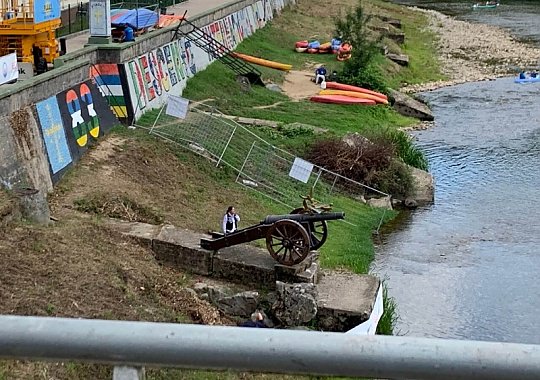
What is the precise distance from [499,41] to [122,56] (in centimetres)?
4035

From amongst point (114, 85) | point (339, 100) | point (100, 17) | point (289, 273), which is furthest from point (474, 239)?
point (339, 100)

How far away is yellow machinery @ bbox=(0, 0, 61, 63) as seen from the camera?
27.0 meters

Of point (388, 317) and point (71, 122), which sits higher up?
point (71, 122)

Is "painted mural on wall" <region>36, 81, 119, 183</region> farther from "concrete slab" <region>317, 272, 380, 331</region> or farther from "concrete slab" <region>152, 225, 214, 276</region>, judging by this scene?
"concrete slab" <region>317, 272, 380, 331</region>

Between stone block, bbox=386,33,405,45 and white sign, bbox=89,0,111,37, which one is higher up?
white sign, bbox=89,0,111,37

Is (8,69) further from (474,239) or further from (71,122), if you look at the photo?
(474,239)

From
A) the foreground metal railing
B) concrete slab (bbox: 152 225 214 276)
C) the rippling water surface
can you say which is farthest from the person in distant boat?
the foreground metal railing

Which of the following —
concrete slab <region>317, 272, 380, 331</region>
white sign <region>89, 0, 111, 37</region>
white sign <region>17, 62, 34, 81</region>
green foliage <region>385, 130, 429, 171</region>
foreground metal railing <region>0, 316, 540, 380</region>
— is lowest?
green foliage <region>385, 130, 429, 171</region>

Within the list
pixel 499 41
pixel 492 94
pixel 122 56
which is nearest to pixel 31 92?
pixel 122 56

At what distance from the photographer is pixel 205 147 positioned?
26.5 meters

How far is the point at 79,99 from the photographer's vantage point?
74.8 ft

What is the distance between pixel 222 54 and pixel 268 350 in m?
37.1

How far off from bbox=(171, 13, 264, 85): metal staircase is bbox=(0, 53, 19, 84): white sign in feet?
50.5

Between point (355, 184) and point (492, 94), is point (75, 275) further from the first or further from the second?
point (492, 94)
